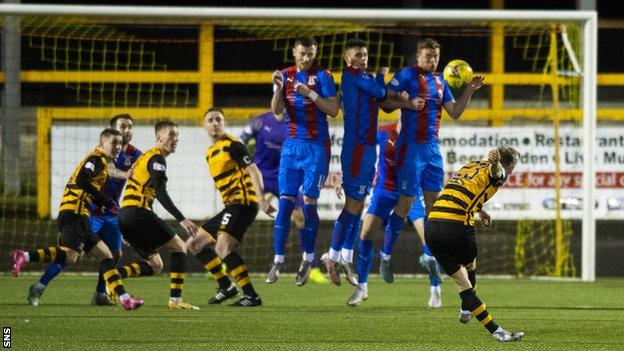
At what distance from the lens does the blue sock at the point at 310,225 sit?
1148 cm

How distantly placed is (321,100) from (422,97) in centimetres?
101

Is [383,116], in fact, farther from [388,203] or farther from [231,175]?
[231,175]

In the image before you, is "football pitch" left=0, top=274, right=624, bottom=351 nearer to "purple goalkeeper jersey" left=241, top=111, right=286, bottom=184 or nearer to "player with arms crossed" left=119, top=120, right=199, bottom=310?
"player with arms crossed" left=119, top=120, right=199, bottom=310

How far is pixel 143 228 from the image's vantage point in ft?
36.9

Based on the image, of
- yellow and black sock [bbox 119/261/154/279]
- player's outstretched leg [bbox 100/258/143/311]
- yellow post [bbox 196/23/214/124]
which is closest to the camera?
player's outstretched leg [bbox 100/258/143/311]

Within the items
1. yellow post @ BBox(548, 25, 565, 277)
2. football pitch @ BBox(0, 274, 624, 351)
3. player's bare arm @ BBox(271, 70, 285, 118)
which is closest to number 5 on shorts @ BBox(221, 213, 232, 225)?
football pitch @ BBox(0, 274, 624, 351)

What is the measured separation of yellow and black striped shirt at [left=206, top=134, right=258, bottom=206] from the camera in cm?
1146

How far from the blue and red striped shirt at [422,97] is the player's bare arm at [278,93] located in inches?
40.8

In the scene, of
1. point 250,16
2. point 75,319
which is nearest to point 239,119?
point 250,16

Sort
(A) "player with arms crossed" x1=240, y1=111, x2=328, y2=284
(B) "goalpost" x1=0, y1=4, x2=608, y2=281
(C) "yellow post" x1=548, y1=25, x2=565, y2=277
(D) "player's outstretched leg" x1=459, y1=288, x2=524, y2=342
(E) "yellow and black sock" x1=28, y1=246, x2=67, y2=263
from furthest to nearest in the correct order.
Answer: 1. (C) "yellow post" x1=548, y1=25, x2=565, y2=277
2. (A) "player with arms crossed" x1=240, y1=111, x2=328, y2=284
3. (B) "goalpost" x1=0, y1=4, x2=608, y2=281
4. (E) "yellow and black sock" x1=28, y1=246, x2=67, y2=263
5. (D) "player's outstretched leg" x1=459, y1=288, x2=524, y2=342

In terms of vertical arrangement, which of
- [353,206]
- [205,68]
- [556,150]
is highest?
[205,68]

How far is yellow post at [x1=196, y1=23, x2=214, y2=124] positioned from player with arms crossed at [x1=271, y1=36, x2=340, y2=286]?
140 inches

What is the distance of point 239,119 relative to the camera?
18.0m

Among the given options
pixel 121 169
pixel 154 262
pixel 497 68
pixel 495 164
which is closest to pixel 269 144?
pixel 121 169
